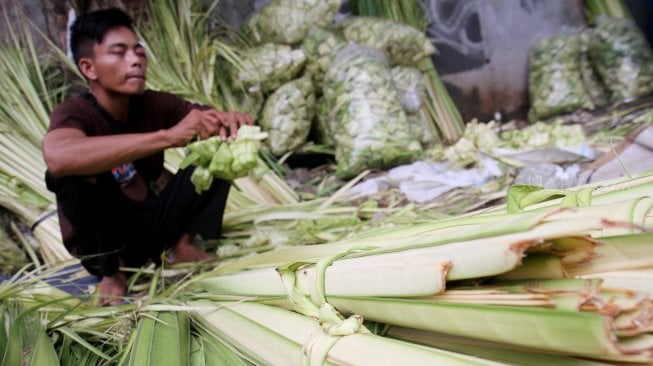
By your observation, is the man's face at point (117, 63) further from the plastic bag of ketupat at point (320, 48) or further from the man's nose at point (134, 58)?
the plastic bag of ketupat at point (320, 48)

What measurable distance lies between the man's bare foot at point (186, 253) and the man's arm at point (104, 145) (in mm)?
590

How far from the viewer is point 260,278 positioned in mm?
1064

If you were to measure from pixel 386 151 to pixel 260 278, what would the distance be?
2.15 metres

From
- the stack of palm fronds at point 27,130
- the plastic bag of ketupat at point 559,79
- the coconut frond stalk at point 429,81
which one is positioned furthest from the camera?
the coconut frond stalk at point 429,81

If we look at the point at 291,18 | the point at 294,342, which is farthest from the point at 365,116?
the point at 294,342

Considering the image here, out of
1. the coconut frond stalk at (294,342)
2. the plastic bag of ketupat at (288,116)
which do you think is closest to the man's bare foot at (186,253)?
the coconut frond stalk at (294,342)

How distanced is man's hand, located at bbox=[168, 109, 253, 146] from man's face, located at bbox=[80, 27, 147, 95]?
0.33 meters

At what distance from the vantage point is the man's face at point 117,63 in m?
2.05

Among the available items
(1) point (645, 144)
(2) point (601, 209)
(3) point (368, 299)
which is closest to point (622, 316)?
(2) point (601, 209)

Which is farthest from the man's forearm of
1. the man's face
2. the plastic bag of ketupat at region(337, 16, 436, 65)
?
the plastic bag of ketupat at region(337, 16, 436, 65)

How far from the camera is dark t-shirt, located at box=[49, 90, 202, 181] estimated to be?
6.36 feet

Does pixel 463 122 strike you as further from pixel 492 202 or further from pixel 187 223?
pixel 187 223

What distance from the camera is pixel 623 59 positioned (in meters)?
3.92

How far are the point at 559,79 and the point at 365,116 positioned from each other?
183 centimetres
